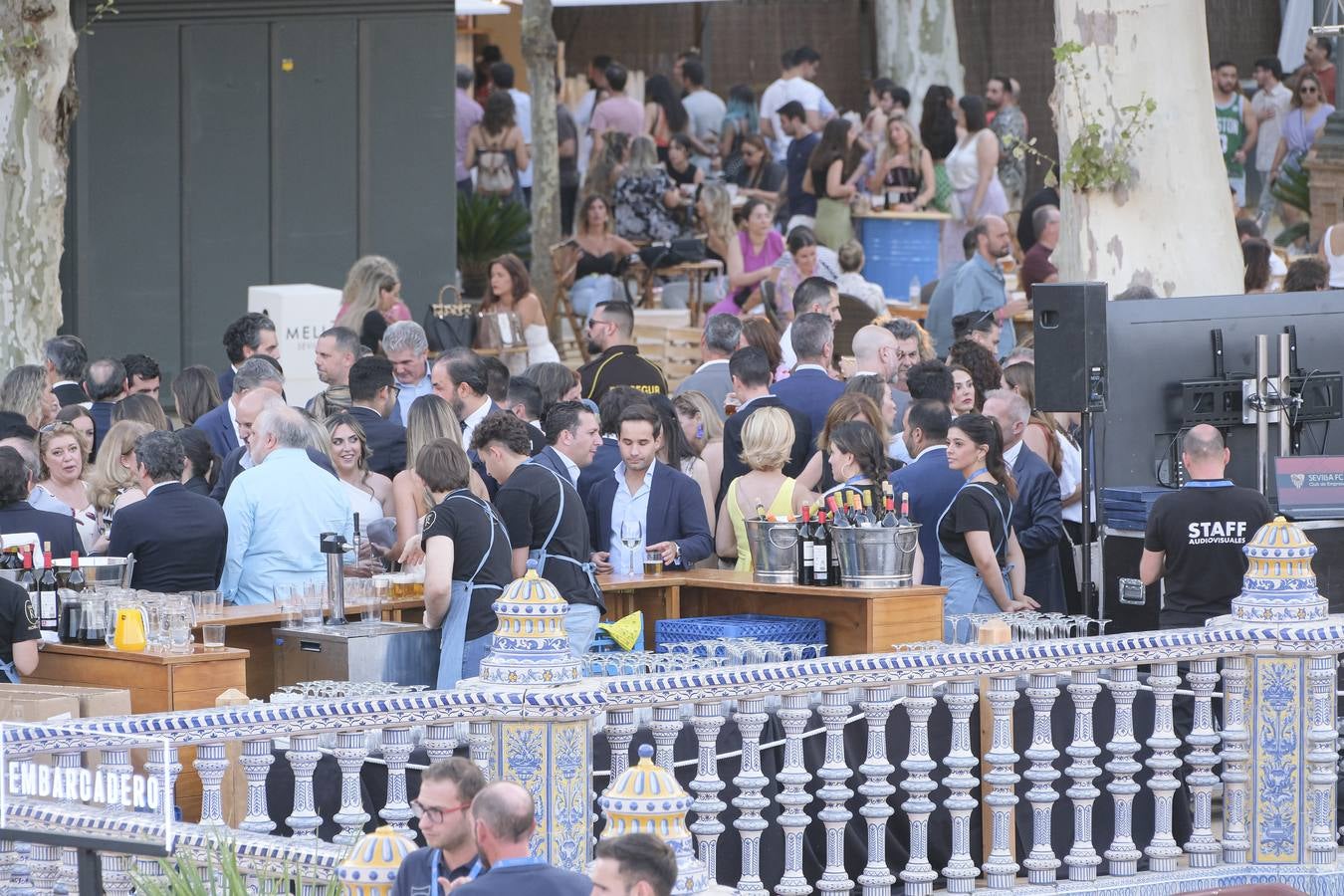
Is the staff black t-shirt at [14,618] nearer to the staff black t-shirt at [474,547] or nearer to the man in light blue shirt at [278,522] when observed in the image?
the man in light blue shirt at [278,522]

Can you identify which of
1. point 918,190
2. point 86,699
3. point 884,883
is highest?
point 918,190

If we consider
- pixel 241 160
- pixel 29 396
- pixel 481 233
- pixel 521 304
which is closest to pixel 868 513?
pixel 29 396

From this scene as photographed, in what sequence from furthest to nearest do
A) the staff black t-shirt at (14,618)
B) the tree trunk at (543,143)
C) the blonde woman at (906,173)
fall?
the blonde woman at (906,173) → the tree trunk at (543,143) → the staff black t-shirt at (14,618)

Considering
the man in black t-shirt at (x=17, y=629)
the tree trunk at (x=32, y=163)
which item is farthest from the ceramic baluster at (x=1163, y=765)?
the tree trunk at (x=32, y=163)

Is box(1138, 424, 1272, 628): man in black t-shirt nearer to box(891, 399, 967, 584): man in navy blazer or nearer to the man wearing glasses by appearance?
box(891, 399, 967, 584): man in navy blazer

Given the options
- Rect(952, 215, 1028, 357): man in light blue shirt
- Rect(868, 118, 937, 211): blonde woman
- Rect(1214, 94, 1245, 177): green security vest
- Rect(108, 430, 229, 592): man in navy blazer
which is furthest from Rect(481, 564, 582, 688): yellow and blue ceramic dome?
Rect(1214, 94, 1245, 177): green security vest

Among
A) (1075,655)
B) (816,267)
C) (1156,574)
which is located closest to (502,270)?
(816,267)

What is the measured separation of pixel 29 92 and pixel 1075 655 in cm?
783

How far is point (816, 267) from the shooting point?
14695mm

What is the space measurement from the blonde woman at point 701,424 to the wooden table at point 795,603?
1022mm

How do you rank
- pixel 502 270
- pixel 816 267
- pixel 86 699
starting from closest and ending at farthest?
pixel 86 699 → pixel 502 270 → pixel 816 267

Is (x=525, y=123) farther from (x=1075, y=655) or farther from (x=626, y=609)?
(x=1075, y=655)

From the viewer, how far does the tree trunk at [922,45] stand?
24.8 metres

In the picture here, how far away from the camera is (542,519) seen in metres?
8.02
